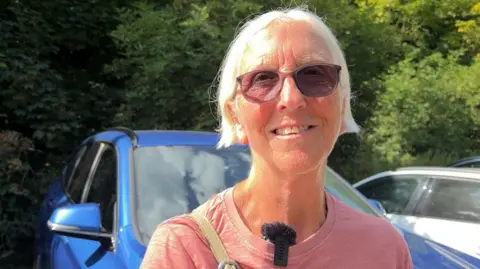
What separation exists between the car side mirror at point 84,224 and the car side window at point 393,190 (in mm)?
3392

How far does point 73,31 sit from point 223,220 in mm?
7888

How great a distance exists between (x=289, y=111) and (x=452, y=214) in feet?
14.1

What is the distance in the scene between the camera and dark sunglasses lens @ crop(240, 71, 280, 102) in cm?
138

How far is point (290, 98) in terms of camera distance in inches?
53.5

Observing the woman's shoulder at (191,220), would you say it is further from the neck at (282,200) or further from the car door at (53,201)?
the car door at (53,201)

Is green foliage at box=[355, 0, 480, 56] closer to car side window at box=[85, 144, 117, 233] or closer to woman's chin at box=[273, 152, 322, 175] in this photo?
car side window at box=[85, 144, 117, 233]

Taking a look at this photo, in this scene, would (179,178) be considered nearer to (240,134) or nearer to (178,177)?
(178,177)

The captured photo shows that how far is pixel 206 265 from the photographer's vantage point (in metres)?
1.30

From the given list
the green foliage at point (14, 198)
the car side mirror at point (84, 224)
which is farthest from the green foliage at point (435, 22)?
the car side mirror at point (84, 224)

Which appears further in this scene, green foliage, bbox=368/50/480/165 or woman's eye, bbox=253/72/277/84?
green foliage, bbox=368/50/480/165

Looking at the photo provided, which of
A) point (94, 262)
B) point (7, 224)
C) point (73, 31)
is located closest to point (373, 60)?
point (73, 31)

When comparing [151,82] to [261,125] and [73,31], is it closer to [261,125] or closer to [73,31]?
[73,31]

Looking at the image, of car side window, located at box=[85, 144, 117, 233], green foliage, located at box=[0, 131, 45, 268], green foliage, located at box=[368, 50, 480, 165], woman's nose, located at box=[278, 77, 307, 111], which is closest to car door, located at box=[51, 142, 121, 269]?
car side window, located at box=[85, 144, 117, 233]

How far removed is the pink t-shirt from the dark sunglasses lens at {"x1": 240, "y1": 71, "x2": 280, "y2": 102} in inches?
10.6
